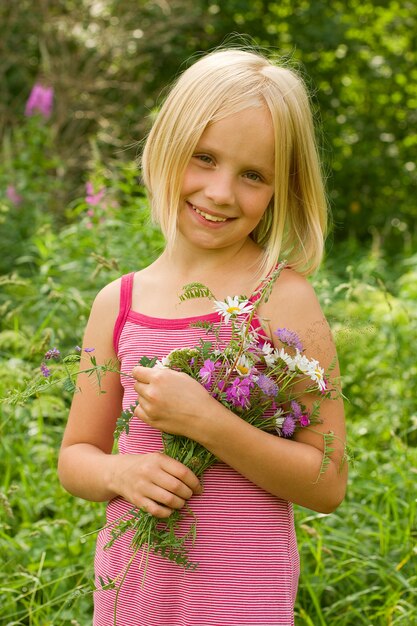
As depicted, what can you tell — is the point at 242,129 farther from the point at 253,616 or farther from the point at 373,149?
the point at 373,149

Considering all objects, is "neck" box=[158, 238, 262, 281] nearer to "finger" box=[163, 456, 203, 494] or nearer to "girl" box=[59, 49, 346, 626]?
"girl" box=[59, 49, 346, 626]

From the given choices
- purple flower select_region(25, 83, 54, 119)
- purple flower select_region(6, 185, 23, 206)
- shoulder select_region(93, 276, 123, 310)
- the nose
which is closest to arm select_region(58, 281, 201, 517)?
shoulder select_region(93, 276, 123, 310)

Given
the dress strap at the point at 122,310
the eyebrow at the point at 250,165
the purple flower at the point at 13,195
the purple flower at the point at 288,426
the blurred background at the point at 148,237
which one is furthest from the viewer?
the purple flower at the point at 13,195

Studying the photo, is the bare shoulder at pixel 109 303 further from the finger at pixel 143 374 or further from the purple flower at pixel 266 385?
the purple flower at pixel 266 385

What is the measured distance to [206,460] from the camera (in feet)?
5.58

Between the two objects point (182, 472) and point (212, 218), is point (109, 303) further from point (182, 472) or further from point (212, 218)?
point (182, 472)

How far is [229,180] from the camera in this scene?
1814 millimetres

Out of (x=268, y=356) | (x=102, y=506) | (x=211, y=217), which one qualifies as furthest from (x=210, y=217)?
(x=102, y=506)

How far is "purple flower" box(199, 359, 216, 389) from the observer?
1626 mm

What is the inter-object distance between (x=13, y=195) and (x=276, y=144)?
4.32 m

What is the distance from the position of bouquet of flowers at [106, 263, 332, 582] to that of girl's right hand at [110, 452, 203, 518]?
0.9 inches

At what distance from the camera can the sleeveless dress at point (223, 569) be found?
1.73 metres

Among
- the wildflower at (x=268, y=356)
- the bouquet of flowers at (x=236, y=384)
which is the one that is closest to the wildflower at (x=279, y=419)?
the bouquet of flowers at (x=236, y=384)

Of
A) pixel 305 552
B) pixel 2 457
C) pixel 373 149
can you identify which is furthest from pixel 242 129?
pixel 373 149
